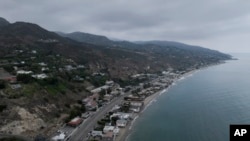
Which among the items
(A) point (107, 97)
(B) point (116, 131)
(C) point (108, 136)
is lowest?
(C) point (108, 136)

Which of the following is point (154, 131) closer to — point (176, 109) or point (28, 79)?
point (176, 109)

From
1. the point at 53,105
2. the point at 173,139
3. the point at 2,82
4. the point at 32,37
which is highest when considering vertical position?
the point at 32,37

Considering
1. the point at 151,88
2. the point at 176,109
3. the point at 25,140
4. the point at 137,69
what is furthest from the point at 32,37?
the point at 25,140

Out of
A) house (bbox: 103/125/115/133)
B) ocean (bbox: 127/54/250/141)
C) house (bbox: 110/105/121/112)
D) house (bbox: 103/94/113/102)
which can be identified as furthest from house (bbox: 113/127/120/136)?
house (bbox: 103/94/113/102)

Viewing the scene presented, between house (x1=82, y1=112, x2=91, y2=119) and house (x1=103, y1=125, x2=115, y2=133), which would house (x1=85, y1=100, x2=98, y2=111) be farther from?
house (x1=103, y1=125, x2=115, y2=133)

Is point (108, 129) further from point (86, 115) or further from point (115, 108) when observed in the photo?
point (115, 108)

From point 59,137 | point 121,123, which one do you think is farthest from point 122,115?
point 59,137
